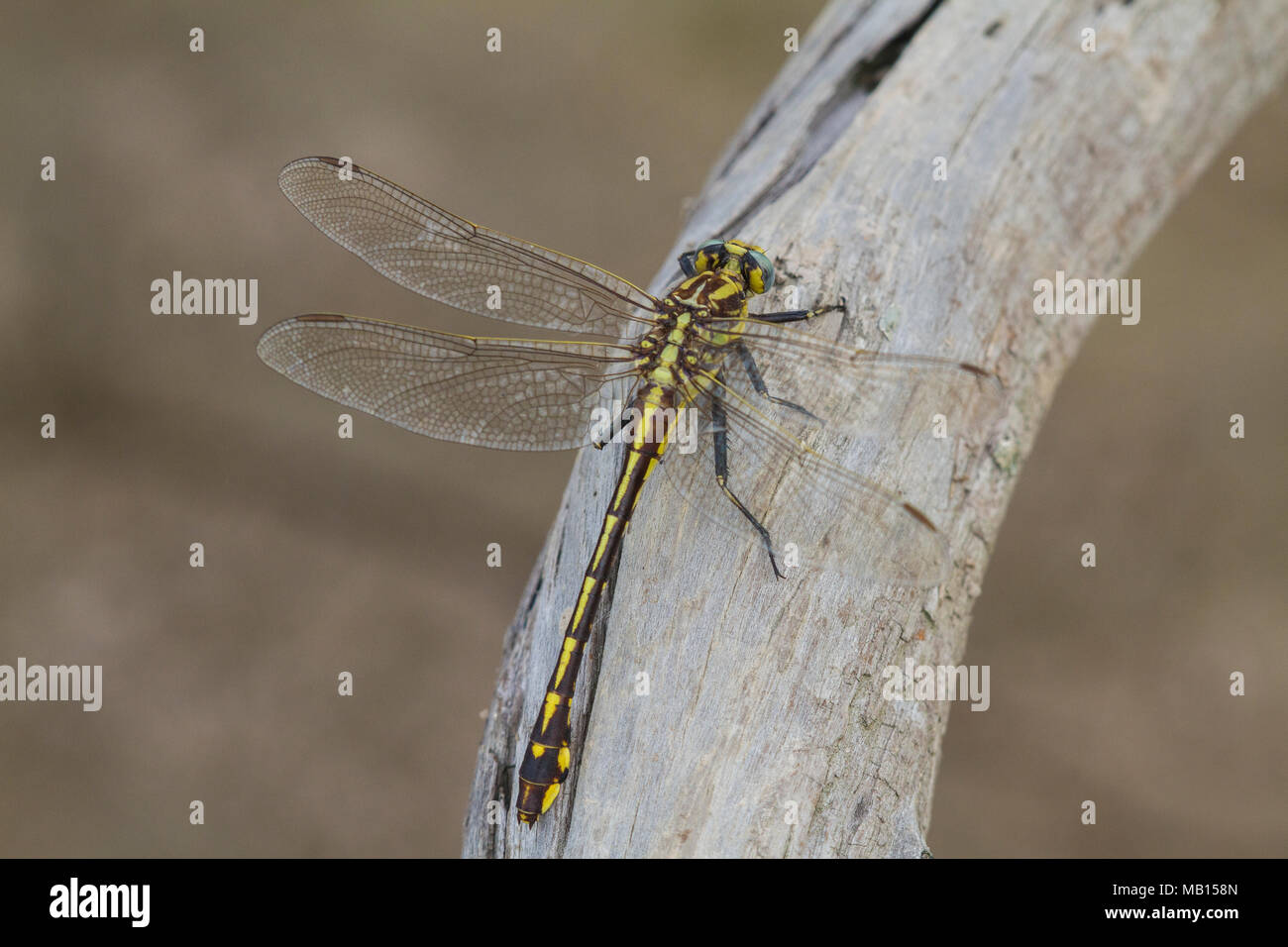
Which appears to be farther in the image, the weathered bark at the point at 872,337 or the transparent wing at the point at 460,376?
the transparent wing at the point at 460,376

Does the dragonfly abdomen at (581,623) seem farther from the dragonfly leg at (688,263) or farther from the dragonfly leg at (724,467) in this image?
the dragonfly leg at (688,263)

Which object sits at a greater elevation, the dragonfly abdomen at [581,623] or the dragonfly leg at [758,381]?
the dragonfly leg at [758,381]

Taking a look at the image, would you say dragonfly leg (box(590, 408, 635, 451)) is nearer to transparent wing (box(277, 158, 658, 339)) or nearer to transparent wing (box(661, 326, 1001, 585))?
transparent wing (box(661, 326, 1001, 585))

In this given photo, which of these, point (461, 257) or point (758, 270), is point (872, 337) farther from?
point (461, 257)

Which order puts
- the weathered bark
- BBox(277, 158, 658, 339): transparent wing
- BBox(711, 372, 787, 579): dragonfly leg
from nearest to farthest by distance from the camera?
the weathered bark < BBox(711, 372, 787, 579): dragonfly leg < BBox(277, 158, 658, 339): transparent wing

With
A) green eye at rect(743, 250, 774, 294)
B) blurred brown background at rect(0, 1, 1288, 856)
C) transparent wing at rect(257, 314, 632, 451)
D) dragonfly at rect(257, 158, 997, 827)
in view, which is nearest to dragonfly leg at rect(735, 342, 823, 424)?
dragonfly at rect(257, 158, 997, 827)

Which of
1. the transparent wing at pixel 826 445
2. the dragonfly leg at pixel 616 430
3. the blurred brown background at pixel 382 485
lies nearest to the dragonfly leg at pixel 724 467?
the transparent wing at pixel 826 445

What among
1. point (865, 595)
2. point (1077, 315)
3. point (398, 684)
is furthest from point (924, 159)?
point (398, 684)
